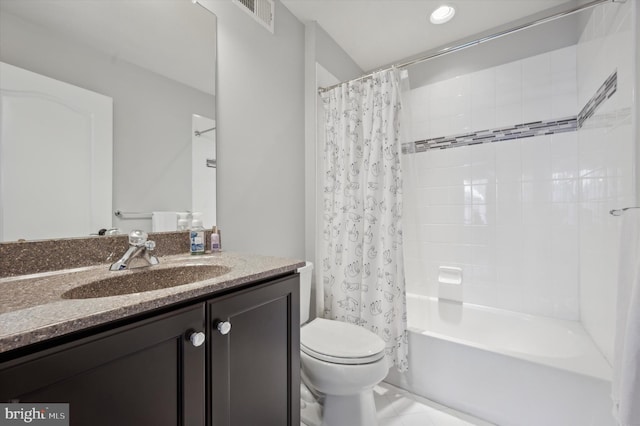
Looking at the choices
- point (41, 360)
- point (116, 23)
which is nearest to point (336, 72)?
point (116, 23)

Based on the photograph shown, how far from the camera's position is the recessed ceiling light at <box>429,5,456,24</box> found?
1887 millimetres

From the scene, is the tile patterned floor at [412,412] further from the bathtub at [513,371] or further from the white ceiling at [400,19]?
the white ceiling at [400,19]

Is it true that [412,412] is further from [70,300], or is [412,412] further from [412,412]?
[70,300]

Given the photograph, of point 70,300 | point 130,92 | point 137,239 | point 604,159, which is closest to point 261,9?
point 130,92

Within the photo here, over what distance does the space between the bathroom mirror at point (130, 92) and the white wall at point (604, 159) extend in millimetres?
1927

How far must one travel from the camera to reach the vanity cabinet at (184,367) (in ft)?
1.64

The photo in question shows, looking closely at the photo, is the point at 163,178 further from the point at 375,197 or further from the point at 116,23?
the point at 375,197

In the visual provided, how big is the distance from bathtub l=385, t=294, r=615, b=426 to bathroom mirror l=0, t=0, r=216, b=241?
1.59 meters

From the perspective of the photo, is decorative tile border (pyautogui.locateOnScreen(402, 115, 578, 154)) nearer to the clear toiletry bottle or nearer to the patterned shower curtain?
the patterned shower curtain

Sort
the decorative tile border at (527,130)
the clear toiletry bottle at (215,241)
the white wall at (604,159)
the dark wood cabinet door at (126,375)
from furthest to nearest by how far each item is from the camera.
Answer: the decorative tile border at (527,130) < the clear toiletry bottle at (215,241) < the white wall at (604,159) < the dark wood cabinet door at (126,375)

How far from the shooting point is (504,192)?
2127 millimetres

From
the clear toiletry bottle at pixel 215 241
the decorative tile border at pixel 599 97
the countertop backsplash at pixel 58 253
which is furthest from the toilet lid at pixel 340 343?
the decorative tile border at pixel 599 97

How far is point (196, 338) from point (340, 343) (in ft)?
2.96

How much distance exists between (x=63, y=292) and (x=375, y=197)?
1.53 m
